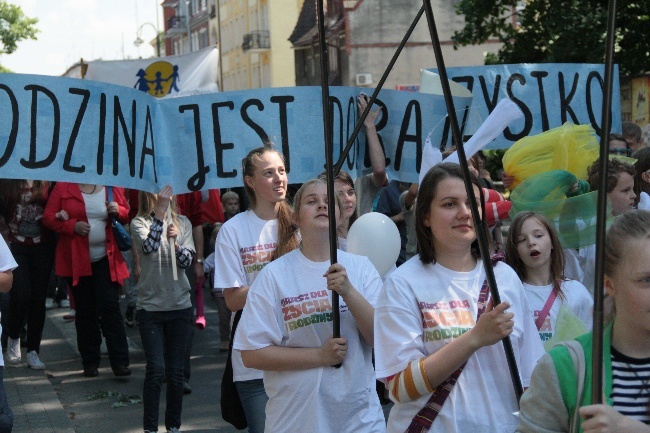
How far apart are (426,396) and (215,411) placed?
4.70 m

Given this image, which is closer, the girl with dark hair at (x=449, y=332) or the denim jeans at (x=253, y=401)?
the girl with dark hair at (x=449, y=332)

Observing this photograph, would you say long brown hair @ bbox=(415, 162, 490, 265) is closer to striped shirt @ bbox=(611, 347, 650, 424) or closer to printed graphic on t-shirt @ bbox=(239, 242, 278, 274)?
striped shirt @ bbox=(611, 347, 650, 424)

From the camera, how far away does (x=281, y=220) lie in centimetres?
546

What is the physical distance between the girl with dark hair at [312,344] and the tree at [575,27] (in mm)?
15556

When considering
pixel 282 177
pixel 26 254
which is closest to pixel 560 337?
pixel 282 177

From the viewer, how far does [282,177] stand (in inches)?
222

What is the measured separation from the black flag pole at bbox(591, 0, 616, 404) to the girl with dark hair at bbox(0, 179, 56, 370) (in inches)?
299

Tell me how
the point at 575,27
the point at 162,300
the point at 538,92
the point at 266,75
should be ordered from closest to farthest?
the point at 162,300
the point at 538,92
the point at 575,27
the point at 266,75

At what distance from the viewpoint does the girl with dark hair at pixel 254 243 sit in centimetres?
529

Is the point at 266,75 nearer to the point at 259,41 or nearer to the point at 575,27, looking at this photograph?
the point at 259,41

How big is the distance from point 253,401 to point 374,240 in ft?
3.83

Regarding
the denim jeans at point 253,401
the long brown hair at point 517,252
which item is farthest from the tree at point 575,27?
the denim jeans at point 253,401

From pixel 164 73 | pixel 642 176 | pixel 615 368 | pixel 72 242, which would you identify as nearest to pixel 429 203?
pixel 615 368

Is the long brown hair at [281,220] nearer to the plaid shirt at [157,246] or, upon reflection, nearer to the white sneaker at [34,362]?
the plaid shirt at [157,246]
